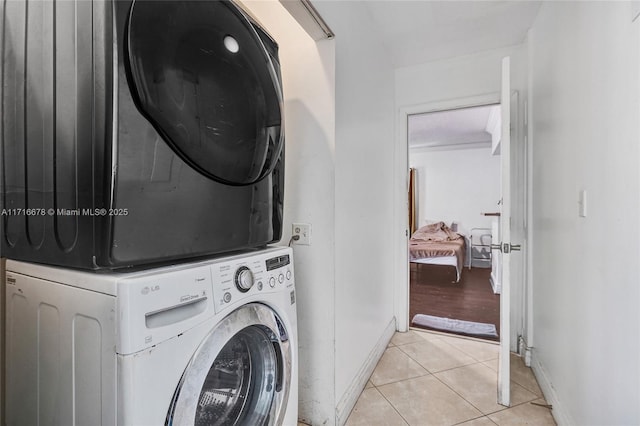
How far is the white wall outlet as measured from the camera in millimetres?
1581

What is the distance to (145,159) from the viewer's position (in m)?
0.69

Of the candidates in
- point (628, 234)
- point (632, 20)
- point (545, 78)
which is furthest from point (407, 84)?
point (628, 234)

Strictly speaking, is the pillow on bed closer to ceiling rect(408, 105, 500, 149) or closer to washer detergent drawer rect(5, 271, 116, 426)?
ceiling rect(408, 105, 500, 149)

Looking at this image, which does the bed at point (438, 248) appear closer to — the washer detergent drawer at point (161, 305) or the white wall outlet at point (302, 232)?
the white wall outlet at point (302, 232)

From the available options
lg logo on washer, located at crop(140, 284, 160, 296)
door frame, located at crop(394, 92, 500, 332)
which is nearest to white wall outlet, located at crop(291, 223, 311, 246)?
lg logo on washer, located at crop(140, 284, 160, 296)

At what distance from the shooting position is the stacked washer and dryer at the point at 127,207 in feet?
2.11

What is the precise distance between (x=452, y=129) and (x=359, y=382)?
4.42 metres

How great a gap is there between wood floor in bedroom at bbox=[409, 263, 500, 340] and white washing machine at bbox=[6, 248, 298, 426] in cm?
263

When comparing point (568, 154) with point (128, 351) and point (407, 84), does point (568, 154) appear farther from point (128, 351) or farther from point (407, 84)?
point (128, 351)

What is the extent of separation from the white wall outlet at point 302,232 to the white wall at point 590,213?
1209mm

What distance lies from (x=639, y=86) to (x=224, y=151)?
4.16 feet

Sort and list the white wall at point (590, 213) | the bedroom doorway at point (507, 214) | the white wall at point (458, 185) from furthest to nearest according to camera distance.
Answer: the white wall at point (458, 185), the bedroom doorway at point (507, 214), the white wall at point (590, 213)


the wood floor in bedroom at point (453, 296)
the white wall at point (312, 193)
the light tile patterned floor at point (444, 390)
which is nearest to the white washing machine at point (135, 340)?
the white wall at point (312, 193)

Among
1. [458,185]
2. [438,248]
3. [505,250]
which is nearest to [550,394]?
[505,250]
